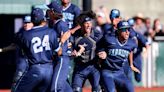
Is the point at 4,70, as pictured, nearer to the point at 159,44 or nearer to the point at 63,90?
the point at 159,44

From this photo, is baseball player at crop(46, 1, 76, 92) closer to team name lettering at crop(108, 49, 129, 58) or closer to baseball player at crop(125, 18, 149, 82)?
team name lettering at crop(108, 49, 129, 58)

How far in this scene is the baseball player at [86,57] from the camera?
14.4 meters

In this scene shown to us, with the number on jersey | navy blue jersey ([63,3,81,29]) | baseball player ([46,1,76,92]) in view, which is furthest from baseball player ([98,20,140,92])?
the number on jersey

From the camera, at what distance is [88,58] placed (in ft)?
47.5

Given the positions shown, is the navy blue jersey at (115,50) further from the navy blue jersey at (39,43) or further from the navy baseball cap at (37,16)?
the navy baseball cap at (37,16)

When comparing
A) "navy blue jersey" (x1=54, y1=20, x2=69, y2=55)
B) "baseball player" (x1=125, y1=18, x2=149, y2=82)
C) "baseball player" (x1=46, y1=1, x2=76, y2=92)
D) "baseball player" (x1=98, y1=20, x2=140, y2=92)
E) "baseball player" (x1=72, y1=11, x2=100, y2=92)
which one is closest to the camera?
"baseball player" (x1=46, y1=1, x2=76, y2=92)

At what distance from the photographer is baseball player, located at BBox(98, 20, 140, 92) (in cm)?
1338

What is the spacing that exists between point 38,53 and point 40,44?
0.15 metres

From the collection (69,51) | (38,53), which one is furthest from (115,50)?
(38,53)

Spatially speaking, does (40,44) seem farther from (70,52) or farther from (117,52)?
(70,52)

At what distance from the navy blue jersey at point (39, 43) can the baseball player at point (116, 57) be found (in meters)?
1.54

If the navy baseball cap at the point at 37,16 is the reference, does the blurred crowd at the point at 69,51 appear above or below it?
below

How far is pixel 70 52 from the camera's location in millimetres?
13961

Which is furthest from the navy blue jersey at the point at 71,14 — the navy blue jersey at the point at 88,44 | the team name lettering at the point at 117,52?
the team name lettering at the point at 117,52
